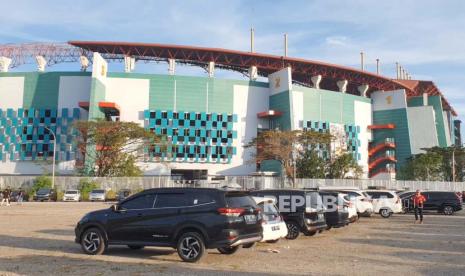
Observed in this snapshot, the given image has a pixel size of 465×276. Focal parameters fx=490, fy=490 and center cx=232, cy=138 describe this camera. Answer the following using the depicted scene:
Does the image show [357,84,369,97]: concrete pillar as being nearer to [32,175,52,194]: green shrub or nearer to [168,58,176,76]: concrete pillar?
[168,58,176,76]: concrete pillar

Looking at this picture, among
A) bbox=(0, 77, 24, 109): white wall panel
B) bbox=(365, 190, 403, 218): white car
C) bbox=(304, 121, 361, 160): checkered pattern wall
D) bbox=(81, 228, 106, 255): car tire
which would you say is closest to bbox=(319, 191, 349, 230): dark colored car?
bbox=(81, 228, 106, 255): car tire

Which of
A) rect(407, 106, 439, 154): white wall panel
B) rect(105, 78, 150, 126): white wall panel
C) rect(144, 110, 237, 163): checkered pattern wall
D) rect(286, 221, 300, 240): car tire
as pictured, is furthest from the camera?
rect(407, 106, 439, 154): white wall panel

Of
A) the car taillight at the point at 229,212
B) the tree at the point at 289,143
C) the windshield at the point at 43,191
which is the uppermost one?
the tree at the point at 289,143

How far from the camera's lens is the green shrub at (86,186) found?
5291cm

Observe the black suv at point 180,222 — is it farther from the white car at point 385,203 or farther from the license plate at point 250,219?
the white car at point 385,203

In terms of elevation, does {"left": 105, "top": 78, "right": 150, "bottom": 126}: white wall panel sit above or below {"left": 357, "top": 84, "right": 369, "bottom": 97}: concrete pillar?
below

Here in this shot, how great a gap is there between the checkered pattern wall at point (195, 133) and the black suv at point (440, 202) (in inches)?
1814

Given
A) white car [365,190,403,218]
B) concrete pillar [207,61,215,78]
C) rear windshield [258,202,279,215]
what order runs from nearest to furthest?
rear windshield [258,202,279,215] < white car [365,190,403,218] < concrete pillar [207,61,215,78]

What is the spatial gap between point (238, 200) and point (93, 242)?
390 centimetres

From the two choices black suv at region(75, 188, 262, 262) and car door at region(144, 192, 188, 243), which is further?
car door at region(144, 192, 188, 243)

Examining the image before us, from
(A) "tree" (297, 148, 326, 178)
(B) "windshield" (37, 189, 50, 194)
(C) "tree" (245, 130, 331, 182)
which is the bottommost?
(B) "windshield" (37, 189, 50, 194)

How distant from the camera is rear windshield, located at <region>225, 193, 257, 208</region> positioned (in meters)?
11.1

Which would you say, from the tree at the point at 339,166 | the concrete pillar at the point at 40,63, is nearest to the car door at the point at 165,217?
the tree at the point at 339,166

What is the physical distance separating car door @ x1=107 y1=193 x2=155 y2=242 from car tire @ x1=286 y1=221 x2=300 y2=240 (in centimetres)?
543
